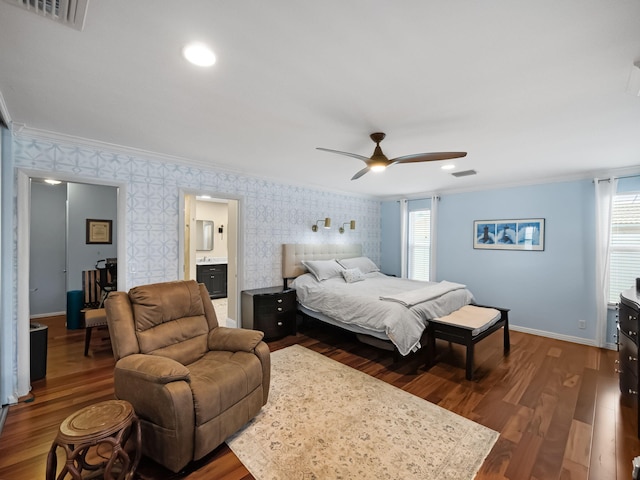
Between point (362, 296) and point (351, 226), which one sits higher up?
point (351, 226)

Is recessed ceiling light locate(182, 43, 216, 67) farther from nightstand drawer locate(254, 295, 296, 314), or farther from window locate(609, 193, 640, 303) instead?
window locate(609, 193, 640, 303)

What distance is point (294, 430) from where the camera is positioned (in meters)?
2.17

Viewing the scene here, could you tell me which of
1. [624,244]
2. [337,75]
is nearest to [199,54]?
[337,75]

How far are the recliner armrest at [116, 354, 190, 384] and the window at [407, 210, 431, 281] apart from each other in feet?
17.0

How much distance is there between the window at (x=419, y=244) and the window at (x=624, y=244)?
8.72ft

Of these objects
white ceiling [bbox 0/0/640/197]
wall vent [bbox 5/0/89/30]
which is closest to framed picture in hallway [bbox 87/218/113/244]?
white ceiling [bbox 0/0/640/197]

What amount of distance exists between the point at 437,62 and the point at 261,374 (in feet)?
8.12

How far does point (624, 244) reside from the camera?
381 cm

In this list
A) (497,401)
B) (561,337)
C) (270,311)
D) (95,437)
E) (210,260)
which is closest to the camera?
(95,437)

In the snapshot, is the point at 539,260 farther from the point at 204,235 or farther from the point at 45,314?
the point at 45,314

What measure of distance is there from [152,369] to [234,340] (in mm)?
700

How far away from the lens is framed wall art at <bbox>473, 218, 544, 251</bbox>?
4480mm

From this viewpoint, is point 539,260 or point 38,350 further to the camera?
point 539,260

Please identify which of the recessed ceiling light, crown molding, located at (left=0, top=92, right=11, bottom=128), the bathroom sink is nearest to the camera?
the recessed ceiling light
